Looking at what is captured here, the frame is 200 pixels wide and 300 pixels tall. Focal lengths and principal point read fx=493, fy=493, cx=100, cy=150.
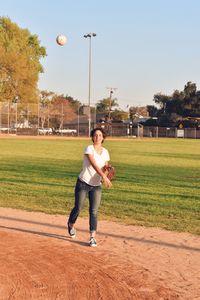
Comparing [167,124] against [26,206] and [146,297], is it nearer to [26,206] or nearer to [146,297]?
[26,206]

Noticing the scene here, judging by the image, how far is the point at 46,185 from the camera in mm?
15562

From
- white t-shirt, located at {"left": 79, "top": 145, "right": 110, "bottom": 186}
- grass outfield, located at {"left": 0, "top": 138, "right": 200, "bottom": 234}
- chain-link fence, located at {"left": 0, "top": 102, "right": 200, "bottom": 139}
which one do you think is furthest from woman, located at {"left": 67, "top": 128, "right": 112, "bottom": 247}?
chain-link fence, located at {"left": 0, "top": 102, "right": 200, "bottom": 139}

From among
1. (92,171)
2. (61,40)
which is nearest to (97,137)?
(92,171)

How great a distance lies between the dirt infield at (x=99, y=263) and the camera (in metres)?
5.49

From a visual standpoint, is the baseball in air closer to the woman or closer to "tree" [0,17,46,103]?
the woman

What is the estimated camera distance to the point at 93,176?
7742mm

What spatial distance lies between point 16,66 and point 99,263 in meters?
77.8

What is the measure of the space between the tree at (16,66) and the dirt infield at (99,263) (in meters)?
75.3

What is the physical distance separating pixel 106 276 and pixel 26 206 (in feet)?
19.2

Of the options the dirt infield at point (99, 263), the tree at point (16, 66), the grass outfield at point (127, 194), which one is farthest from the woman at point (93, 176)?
the tree at point (16, 66)

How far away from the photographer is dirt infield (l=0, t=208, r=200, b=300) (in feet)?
18.0

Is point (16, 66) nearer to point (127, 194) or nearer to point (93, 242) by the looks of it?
point (127, 194)

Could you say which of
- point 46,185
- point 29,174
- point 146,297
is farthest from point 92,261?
point 29,174

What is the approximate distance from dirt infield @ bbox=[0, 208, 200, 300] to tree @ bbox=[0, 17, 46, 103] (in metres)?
75.3
